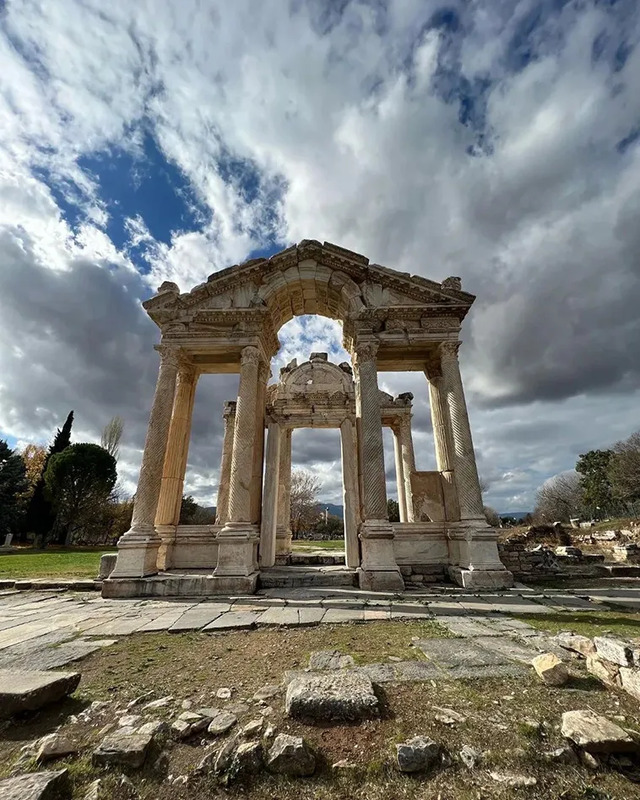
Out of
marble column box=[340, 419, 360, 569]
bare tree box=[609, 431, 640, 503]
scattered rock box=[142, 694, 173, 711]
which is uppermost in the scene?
bare tree box=[609, 431, 640, 503]

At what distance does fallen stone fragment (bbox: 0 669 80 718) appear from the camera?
2775 mm

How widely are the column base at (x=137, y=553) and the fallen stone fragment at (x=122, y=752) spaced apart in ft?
25.8

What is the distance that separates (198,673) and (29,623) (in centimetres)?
440

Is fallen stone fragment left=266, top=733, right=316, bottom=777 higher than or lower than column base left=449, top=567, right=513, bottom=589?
lower

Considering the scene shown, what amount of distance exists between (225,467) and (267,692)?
11.8m

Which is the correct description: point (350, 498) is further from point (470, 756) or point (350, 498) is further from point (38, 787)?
point (38, 787)

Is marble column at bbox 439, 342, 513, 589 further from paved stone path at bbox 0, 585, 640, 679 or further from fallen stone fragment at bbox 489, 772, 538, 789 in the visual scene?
fallen stone fragment at bbox 489, 772, 538, 789

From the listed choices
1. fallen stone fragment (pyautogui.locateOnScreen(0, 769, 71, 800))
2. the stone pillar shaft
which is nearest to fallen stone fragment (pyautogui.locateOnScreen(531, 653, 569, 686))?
fallen stone fragment (pyautogui.locateOnScreen(0, 769, 71, 800))

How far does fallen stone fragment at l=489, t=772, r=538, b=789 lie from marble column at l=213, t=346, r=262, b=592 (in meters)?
7.66

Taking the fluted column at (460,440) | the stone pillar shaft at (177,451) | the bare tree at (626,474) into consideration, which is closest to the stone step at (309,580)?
the fluted column at (460,440)

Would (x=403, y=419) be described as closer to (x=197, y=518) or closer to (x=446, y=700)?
(x=446, y=700)

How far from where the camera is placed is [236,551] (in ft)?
30.9

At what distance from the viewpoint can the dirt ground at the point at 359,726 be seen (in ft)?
6.70

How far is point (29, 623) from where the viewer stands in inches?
241
